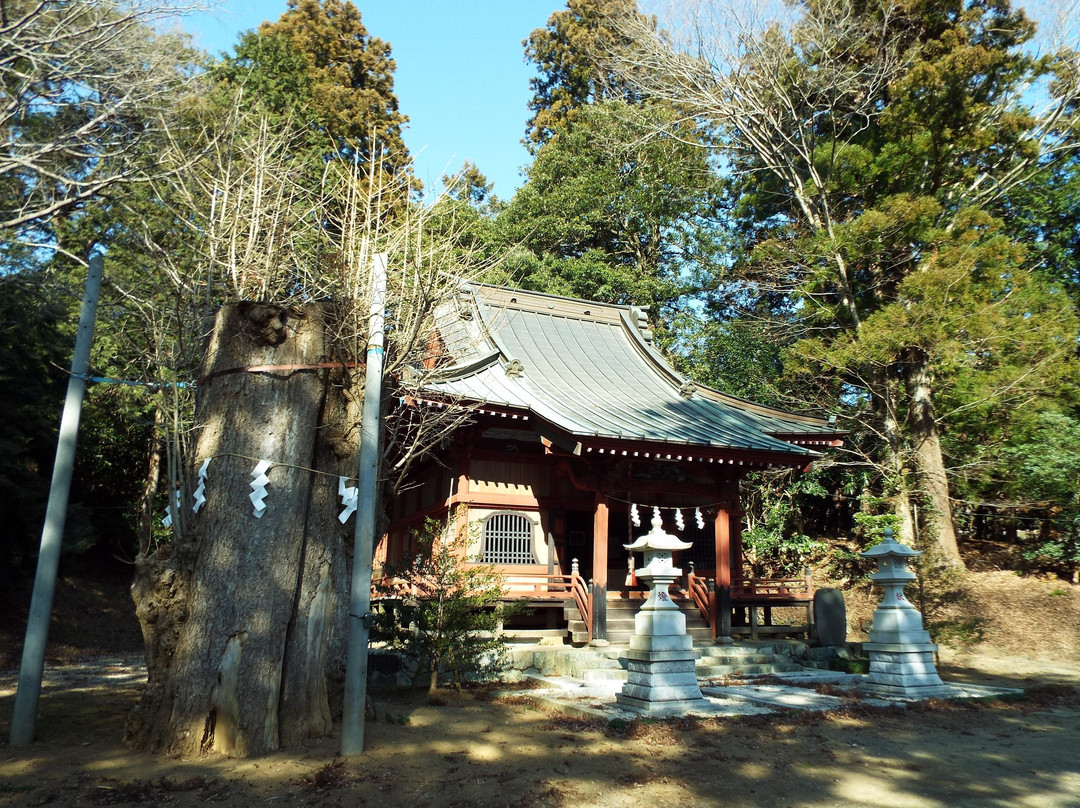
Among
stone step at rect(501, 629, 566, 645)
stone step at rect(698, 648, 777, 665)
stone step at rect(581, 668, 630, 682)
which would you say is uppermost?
stone step at rect(501, 629, 566, 645)

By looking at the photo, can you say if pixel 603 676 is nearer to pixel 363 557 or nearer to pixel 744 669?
pixel 744 669

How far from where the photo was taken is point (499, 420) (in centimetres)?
1238

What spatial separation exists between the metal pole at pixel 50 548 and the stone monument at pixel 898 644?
30.5 feet

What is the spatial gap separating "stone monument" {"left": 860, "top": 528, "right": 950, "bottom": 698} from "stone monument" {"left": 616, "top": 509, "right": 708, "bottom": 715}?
10.8 feet

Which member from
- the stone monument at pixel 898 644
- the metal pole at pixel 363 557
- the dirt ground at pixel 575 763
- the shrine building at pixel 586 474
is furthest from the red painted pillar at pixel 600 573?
the metal pole at pixel 363 557

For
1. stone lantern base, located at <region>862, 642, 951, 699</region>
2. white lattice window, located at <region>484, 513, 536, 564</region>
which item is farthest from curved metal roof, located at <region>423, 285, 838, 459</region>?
stone lantern base, located at <region>862, 642, 951, 699</region>

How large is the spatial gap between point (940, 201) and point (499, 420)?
13442mm

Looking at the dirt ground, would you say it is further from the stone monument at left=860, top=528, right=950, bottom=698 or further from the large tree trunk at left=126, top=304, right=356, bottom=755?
the stone monument at left=860, top=528, right=950, bottom=698

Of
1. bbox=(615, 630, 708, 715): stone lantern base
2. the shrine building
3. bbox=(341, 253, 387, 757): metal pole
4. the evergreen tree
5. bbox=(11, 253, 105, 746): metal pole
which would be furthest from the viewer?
the evergreen tree

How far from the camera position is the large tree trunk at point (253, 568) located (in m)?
5.37

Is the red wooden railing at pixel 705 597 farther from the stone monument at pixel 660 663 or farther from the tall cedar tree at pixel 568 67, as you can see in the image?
the tall cedar tree at pixel 568 67

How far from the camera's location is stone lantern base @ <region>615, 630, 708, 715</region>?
7.80m

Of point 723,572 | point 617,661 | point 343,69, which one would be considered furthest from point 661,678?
point 343,69

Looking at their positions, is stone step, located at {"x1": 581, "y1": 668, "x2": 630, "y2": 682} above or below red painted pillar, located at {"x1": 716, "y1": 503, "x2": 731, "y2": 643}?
below
